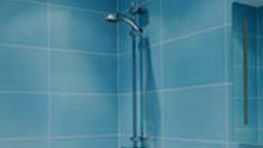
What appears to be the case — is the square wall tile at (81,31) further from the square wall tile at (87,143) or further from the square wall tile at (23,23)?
the square wall tile at (87,143)

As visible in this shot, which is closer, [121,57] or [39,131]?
[39,131]

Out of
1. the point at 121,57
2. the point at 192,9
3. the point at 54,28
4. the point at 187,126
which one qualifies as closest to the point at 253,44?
the point at 192,9

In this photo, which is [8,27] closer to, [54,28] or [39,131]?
[54,28]

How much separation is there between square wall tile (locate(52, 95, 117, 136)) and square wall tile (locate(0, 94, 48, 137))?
7cm

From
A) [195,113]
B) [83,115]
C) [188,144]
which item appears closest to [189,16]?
[195,113]

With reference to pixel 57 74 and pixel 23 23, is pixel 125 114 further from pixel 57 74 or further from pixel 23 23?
pixel 23 23

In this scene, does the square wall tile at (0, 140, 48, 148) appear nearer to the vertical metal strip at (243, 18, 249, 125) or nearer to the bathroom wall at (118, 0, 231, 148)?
the bathroom wall at (118, 0, 231, 148)

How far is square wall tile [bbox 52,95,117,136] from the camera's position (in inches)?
85.9

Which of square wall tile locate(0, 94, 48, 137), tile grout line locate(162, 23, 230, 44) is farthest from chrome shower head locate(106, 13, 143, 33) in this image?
square wall tile locate(0, 94, 48, 137)

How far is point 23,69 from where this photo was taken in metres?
2.09

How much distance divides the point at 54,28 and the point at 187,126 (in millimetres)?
973

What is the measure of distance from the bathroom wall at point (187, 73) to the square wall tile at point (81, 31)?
1.10ft

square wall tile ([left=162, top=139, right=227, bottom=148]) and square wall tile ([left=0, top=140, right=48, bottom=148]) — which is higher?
square wall tile ([left=162, top=139, right=227, bottom=148])

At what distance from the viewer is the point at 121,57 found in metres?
2.39
